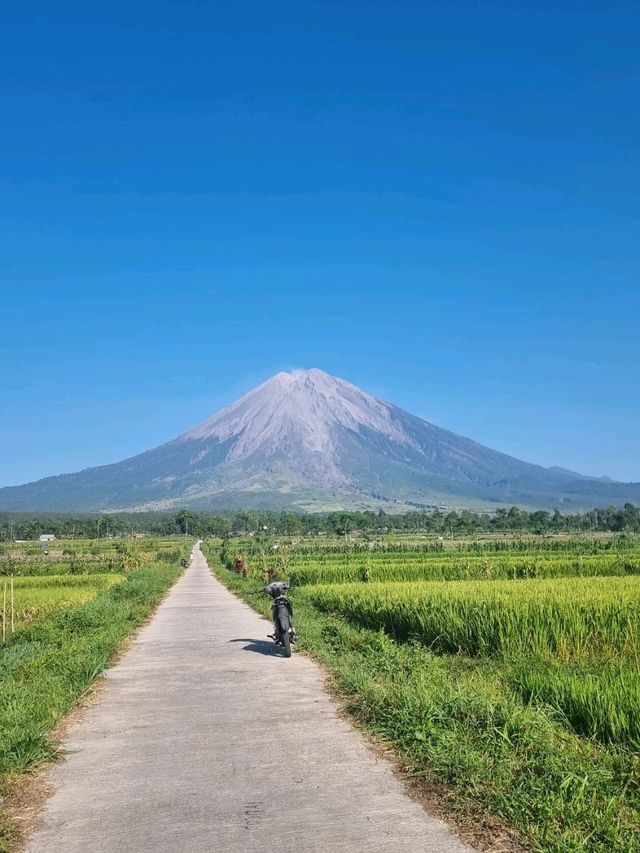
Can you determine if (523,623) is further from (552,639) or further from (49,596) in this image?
(49,596)

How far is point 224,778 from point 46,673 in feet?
15.8

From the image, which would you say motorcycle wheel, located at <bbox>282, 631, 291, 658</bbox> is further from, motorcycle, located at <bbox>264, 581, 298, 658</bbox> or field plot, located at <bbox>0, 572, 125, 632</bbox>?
field plot, located at <bbox>0, 572, 125, 632</bbox>

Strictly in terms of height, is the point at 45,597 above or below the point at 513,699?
below

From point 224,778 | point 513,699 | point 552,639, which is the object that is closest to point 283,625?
point 552,639

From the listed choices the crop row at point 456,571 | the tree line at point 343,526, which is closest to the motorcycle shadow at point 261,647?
the crop row at point 456,571

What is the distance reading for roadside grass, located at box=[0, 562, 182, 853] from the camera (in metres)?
5.88

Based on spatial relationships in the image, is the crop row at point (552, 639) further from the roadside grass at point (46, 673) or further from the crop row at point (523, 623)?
the roadside grass at point (46, 673)

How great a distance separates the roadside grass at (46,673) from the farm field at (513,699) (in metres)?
2.86

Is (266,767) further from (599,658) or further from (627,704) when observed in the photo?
(599,658)

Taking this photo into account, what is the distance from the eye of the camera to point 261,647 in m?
12.7

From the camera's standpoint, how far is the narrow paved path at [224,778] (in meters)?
4.32

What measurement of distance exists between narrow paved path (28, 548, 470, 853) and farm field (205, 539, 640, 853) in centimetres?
41

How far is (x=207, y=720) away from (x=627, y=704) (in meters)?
3.84

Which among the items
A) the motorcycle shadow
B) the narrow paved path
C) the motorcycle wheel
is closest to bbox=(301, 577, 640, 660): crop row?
the motorcycle wheel
